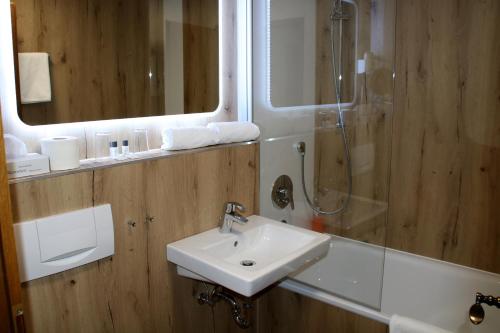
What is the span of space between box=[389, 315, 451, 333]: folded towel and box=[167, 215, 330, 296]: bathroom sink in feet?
1.37

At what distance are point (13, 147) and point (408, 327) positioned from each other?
165 cm

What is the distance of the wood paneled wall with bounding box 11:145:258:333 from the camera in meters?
1.42

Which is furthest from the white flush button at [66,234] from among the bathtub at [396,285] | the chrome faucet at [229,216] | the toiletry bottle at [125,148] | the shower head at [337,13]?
the shower head at [337,13]

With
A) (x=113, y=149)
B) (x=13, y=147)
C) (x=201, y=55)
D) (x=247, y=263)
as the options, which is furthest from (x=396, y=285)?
(x=13, y=147)

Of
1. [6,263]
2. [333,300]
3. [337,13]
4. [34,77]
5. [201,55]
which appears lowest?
[333,300]

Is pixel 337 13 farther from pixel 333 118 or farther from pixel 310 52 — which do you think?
pixel 333 118

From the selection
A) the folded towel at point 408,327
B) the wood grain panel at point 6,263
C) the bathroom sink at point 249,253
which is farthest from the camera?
the folded towel at point 408,327

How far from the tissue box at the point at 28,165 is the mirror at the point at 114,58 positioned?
16cm

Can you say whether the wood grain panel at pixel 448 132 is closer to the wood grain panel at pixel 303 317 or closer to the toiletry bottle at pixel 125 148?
the wood grain panel at pixel 303 317

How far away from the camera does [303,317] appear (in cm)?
221

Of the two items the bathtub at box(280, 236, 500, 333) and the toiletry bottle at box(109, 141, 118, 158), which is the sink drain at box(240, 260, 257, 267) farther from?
the toiletry bottle at box(109, 141, 118, 158)

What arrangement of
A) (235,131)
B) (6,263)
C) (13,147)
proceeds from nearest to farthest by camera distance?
(6,263)
(13,147)
(235,131)

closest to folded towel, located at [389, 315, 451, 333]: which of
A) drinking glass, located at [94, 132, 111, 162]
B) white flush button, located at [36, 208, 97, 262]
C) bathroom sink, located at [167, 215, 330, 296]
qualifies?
bathroom sink, located at [167, 215, 330, 296]

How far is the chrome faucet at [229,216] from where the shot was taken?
6.33 feet
